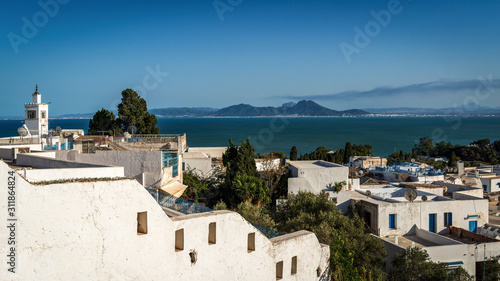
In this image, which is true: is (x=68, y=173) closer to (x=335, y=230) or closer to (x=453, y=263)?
(x=335, y=230)

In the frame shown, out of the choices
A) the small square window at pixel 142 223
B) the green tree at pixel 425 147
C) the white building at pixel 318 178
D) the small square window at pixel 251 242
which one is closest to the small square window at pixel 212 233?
the small square window at pixel 251 242

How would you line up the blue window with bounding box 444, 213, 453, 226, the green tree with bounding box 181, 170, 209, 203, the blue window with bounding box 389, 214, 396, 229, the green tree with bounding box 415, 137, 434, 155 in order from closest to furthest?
the blue window with bounding box 389, 214, 396, 229 < the blue window with bounding box 444, 213, 453, 226 < the green tree with bounding box 181, 170, 209, 203 < the green tree with bounding box 415, 137, 434, 155

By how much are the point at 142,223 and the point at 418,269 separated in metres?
A: 11.2

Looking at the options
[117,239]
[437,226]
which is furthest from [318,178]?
[117,239]

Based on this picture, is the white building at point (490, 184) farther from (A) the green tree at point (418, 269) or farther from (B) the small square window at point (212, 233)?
(B) the small square window at point (212, 233)

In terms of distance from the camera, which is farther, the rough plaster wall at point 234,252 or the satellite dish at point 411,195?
the satellite dish at point 411,195

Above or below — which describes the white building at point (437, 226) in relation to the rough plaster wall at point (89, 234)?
below

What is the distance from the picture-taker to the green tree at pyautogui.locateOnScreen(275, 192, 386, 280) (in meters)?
12.7

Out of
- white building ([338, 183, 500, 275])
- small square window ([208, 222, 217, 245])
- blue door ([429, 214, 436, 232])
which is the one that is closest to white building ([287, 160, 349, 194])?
white building ([338, 183, 500, 275])

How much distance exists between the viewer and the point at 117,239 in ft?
22.5

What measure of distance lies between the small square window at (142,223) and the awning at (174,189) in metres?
10.1

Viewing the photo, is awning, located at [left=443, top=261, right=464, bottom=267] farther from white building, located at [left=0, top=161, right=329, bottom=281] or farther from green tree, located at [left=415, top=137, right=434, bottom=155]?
green tree, located at [left=415, top=137, right=434, bottom=155]

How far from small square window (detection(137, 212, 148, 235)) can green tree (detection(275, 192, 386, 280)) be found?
6.40 meters

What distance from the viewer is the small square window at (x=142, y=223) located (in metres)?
7.25
